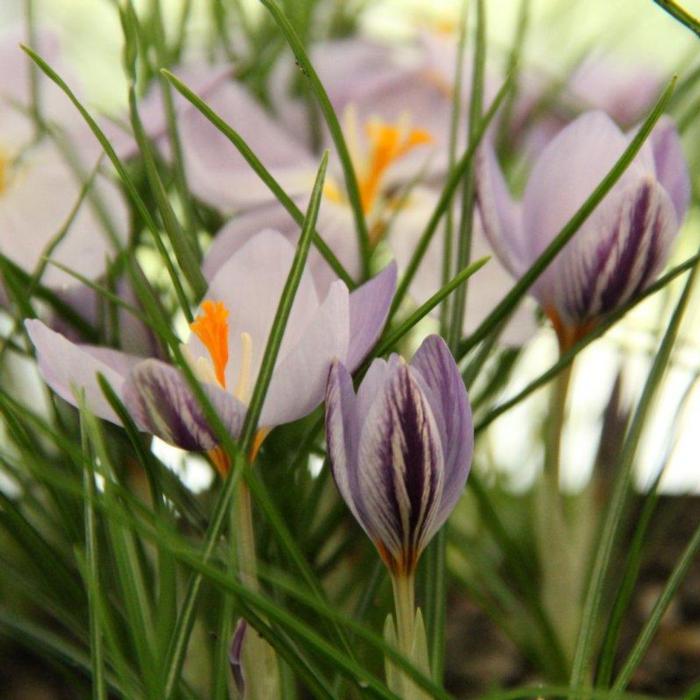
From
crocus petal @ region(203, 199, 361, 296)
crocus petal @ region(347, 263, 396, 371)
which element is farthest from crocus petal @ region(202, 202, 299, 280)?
crocus petal @ region(347, 263, 396, 371)

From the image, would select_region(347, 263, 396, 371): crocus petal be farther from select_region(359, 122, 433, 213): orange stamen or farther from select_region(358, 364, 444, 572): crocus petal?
select_region(359, 122, 433, 213): orange stamen

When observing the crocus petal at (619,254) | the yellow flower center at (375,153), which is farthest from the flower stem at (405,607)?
the yellow flower center at (375,153)

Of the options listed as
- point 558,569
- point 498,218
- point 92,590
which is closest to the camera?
point 92,590

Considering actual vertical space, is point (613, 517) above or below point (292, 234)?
below

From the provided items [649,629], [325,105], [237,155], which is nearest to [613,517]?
[649,629]

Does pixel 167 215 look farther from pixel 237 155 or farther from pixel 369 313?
pixel 237 155

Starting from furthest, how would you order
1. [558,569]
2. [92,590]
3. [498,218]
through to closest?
[558,569] → [498,218] → [92,590]

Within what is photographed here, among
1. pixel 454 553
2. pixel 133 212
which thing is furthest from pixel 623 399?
pixel 133 212

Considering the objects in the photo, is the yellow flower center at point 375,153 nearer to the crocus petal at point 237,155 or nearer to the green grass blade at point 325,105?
the crocus petal at point 237,155
